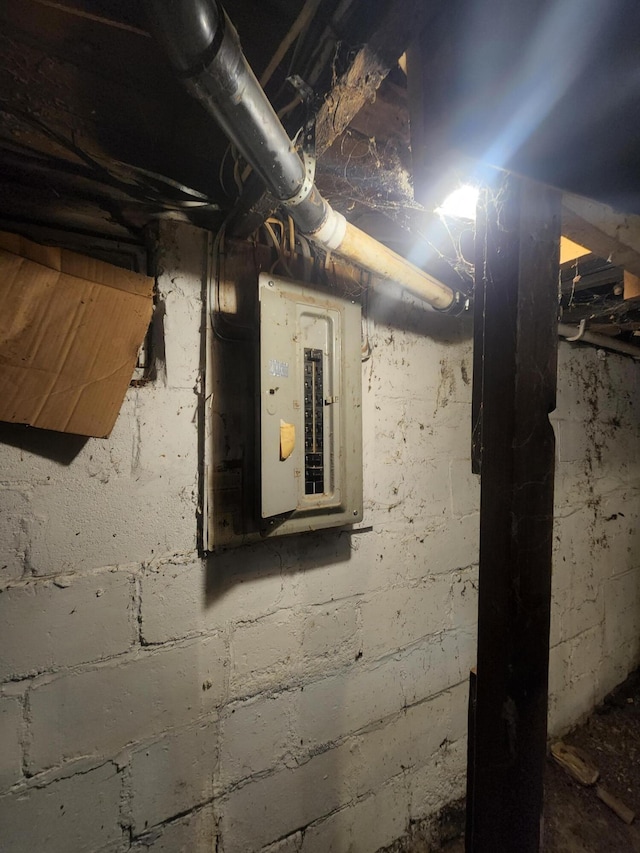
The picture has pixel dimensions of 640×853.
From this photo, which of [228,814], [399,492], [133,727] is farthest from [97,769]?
[399,492]

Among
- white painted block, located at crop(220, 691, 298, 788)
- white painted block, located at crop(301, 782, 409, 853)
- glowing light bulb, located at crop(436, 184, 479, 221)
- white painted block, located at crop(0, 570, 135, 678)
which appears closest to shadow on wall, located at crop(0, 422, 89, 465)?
white painted block, located at crop(0, 570, 135, 678)

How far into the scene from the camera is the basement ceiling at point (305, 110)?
528mm

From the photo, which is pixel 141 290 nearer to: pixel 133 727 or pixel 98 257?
pixel 98 257

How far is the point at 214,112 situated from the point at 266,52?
0.26 metres

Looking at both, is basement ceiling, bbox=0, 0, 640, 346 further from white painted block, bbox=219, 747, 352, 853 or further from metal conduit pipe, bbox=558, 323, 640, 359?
white painted block, bbox=219, 747, 352, 853

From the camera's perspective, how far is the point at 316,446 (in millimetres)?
1087

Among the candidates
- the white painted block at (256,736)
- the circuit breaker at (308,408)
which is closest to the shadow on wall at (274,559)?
the circuit breaker at (308,408)

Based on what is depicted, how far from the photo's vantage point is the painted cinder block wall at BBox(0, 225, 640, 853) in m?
0.86

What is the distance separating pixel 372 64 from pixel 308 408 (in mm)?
713

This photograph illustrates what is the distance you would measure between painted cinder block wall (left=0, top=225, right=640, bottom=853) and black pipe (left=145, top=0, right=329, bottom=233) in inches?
16.5

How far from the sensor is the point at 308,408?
3.52ft


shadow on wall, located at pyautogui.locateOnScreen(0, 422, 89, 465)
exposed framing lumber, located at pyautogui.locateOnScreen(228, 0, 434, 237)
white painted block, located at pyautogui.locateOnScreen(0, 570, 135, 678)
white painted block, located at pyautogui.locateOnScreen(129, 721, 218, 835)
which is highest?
exposed framing lumber, located at pyautogui.locateOnScreen(228, 0, 434, 237)

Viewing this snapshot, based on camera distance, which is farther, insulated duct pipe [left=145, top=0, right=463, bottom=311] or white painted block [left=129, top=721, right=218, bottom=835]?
white painted block [left=129, top=721, right=218, bottom=835]

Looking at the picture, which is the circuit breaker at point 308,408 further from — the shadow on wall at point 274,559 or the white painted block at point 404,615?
the white painted block at point 404,615
